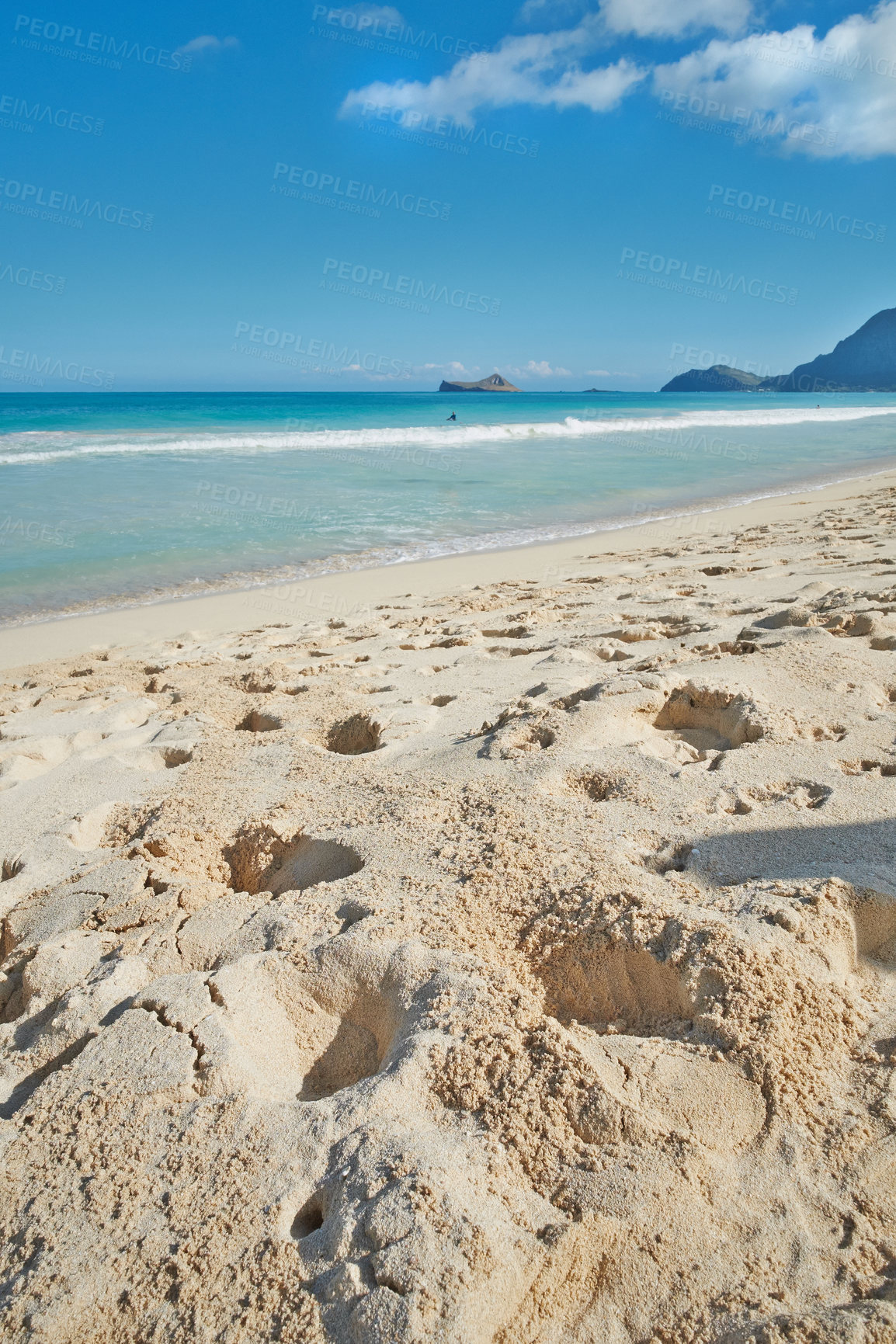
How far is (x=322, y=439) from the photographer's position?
24.8 metres

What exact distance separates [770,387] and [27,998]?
433 feet

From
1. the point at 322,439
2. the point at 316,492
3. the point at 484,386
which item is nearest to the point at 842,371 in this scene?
the point at 484,386

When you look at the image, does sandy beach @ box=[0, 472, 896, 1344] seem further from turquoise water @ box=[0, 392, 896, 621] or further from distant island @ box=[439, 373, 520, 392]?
distant island @ box=[439, 373, 520, 392]

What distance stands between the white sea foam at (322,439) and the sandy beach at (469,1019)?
17.3 meters

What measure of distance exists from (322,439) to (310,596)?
1961 cm

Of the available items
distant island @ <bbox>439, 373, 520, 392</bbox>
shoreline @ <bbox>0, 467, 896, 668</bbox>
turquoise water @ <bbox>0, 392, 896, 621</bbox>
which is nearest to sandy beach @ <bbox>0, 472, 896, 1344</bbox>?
shoreline @ <bbox>0, 467, 896, 668</bbox>

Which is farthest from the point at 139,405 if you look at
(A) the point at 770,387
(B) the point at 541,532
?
(A) the point at 770,387

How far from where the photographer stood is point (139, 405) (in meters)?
48.8

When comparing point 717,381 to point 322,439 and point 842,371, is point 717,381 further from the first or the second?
point 322,439

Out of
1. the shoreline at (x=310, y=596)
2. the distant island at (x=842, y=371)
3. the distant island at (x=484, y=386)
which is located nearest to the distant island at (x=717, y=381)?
the distant island at (x=842, y=371)

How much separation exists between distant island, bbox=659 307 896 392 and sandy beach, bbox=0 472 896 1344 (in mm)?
126918

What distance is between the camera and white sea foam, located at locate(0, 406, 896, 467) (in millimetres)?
20547

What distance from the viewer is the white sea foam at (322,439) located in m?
20.5

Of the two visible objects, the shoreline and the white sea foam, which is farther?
the white sea foam
